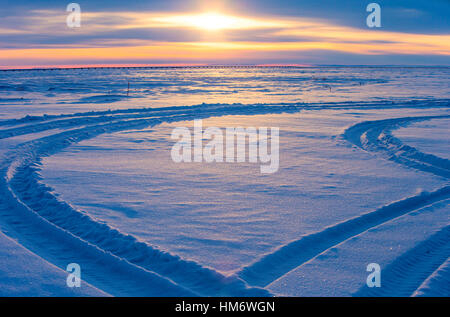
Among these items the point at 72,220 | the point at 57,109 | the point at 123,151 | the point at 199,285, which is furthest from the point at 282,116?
the point at 199,285

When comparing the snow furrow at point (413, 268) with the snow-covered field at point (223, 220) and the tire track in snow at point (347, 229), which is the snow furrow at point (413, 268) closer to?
the snow-covered field at point (223, 220)

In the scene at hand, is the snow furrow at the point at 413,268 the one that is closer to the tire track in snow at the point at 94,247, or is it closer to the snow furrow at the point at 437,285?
the snow furrow at the point at 437,285

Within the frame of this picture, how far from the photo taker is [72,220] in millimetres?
5062

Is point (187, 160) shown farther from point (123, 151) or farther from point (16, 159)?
point (16, 159)

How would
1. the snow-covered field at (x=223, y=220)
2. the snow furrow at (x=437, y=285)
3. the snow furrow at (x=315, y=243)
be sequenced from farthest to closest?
the snow furrow at (x=315, y=243)
the snow-covered field at (x=223, y=220)
the snow furrow at (x=437, y=285)

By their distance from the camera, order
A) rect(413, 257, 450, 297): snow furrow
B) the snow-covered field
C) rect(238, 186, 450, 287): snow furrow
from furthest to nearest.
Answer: rect(238, 186, 450, 287): snow furrow
the snow-covered field
rect(413, 257, 450, 297): snow furrow

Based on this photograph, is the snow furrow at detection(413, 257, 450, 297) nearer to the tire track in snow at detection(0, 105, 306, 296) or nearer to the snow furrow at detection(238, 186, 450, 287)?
the snow furrow at detection(238, 186, 450, 287)

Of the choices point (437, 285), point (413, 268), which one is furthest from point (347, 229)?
point (437, 285)

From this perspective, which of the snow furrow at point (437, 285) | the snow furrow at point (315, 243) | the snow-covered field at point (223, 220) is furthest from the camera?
the snow furrow at point (315, 243)

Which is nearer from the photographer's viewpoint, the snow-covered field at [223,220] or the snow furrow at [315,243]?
the snow-covered field at [223,220]

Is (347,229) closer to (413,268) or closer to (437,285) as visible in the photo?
(413,268)

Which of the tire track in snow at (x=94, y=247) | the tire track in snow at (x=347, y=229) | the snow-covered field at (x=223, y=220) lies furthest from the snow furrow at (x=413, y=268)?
the tire track in snow at (x=94, y=247)

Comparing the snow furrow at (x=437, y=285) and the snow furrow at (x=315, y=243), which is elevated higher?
the snow furrow at (x=315, y=243)

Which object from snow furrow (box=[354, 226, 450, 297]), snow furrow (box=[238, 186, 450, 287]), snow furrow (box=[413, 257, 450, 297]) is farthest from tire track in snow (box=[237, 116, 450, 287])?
snow furrow (box=[413, 257, 450, 297])
